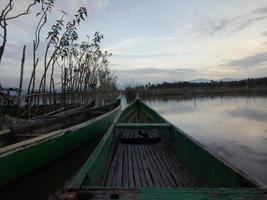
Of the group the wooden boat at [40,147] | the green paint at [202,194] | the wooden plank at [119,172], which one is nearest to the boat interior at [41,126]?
the wooden boat at [40,147]

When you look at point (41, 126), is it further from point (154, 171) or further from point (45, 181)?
point (154, 171)

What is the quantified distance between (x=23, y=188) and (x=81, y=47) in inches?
636

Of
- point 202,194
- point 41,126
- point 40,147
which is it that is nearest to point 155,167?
point 40,147

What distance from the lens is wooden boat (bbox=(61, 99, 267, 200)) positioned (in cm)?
311

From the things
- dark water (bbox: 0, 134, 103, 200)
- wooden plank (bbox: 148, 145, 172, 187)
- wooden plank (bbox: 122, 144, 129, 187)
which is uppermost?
wooden plank (bbox: 122, 144, 129, 187)

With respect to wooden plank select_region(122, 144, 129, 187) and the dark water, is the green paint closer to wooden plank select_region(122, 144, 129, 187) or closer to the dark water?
wooden plank select_region(122, 144, 129, 187)

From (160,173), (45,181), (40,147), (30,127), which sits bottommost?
(45,181)

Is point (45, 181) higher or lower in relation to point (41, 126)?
lower

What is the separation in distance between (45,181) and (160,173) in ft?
7.73

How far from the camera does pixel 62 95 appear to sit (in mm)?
17203

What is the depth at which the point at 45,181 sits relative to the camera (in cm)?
688

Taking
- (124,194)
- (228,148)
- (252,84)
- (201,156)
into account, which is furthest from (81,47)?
(252,84)

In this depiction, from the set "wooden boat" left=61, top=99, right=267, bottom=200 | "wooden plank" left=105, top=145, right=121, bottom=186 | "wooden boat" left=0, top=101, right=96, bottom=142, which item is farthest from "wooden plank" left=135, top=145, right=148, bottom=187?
"wooden boat" left=0, top=101, right=96, bottom=142

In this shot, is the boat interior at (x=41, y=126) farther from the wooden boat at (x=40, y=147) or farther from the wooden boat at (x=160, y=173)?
the wooden boat at (x=160, y=173)
